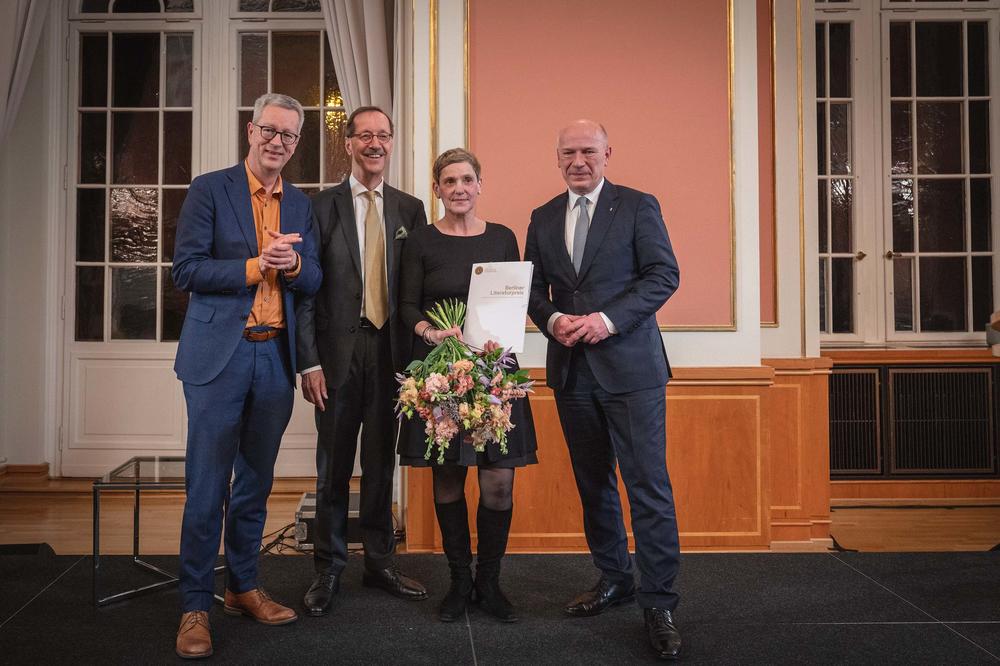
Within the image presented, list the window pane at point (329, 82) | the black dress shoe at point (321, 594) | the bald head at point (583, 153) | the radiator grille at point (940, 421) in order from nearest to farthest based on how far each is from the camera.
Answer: the bald head at point (583, 153) → the black dress shoe at point (321, 594) → the radiator grille at point (940, 421) → the window pane at point (329, 82)

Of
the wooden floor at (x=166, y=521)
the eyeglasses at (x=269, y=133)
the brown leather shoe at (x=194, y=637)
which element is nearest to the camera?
the brown leather shoe at (x=194, y=637)

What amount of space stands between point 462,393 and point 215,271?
862 millimetres

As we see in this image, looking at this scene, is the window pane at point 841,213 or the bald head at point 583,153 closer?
the bald head at point 583,153

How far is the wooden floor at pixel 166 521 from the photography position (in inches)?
155

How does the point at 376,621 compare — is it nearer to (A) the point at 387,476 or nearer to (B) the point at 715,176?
(A) the point at 387,476

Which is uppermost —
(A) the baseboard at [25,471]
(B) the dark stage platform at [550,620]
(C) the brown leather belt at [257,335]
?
(C) the brown leather belt at [257,335]

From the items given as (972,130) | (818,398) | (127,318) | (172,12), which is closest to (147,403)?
(127,318)

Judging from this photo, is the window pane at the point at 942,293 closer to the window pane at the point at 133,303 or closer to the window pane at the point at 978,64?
the window pane at the point at 978,64

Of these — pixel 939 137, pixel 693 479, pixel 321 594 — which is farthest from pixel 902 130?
pixel 321 594

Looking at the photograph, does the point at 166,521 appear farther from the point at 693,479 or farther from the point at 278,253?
the point at 693,479

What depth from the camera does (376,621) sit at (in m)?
2.74

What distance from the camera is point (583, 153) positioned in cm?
268

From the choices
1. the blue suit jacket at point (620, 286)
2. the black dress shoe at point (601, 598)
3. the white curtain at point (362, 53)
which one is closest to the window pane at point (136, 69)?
the white curtain at point (362, 53)

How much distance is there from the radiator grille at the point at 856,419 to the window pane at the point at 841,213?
87cm
